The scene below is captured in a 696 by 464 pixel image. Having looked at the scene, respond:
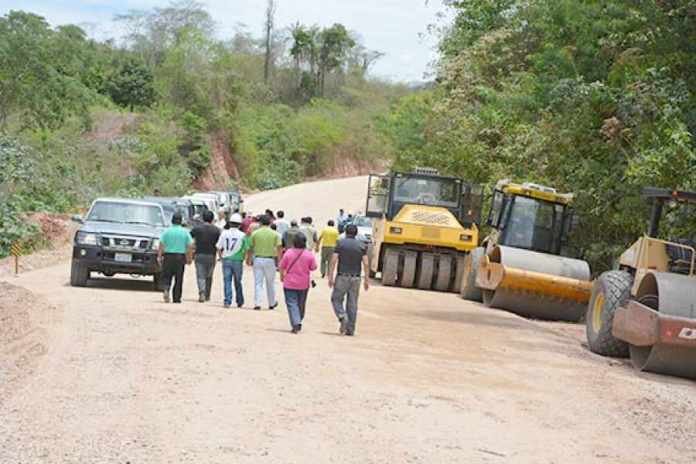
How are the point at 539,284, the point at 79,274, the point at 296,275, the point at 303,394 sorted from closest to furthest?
the point at 303,394 → the point at 296,275 → the point at 79,274 → the point at 539,284

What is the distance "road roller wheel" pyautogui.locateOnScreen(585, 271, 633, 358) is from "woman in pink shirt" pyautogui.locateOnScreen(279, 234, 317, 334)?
4.28m

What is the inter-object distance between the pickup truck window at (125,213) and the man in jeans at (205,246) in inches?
114

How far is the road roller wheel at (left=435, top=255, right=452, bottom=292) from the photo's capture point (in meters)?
30.7

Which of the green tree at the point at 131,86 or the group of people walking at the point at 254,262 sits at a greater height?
the green tree at the point at 131,86

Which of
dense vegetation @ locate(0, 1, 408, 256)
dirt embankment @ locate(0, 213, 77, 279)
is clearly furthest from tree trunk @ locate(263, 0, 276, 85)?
dirt embankment @ locate(0, 213, 77, 279)

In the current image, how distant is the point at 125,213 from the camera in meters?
23.0

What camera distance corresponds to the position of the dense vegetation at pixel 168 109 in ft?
149

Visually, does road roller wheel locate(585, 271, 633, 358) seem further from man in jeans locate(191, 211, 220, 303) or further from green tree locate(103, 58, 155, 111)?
green tree locate(103, 58, 155, 111)

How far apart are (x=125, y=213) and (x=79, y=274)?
1.69 metres

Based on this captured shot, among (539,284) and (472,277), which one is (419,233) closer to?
(472,277)

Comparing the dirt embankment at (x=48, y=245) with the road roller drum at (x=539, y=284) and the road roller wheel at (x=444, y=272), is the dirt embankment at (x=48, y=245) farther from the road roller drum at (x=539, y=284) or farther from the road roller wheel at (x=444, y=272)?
the road roller drum at (x=539, y=284)

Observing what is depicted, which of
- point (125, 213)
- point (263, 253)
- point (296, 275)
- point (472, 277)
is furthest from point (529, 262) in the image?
point (296, 275)

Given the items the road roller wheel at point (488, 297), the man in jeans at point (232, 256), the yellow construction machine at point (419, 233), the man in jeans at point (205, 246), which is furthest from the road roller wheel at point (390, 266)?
the man in jeans at point (232, 256)

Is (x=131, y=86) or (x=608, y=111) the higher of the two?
(x=131, y=86)
